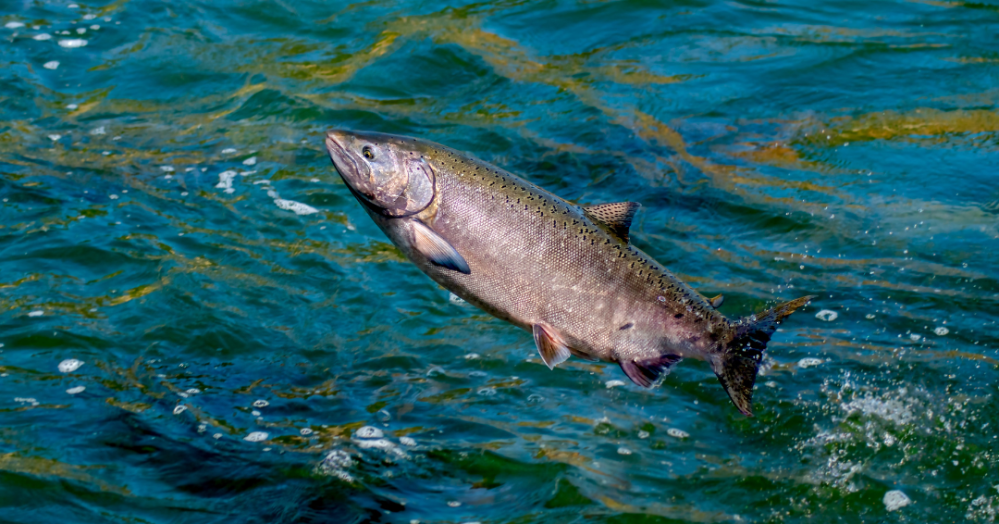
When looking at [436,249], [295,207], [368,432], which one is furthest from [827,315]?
[295,207]

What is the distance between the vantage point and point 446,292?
6996mm

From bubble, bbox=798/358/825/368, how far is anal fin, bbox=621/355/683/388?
2471 millimetres

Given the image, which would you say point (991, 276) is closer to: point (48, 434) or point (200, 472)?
point (200, 472)

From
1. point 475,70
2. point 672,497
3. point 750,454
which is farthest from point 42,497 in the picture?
point 475,70

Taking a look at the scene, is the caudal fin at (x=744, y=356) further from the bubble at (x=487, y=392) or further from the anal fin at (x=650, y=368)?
the bubble at (x=487, y=392)

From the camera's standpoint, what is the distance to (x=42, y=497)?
4.80 metres

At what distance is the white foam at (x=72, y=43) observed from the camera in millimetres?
10578

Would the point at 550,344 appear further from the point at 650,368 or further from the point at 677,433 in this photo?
the point at 677,433

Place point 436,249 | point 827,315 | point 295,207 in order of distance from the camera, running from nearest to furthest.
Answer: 1. point 436,249
2. point 827,315
3. point 295,207

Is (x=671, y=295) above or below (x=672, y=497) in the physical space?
above

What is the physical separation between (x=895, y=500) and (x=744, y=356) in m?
1.62

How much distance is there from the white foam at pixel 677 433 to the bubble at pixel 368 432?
1477 millimetres

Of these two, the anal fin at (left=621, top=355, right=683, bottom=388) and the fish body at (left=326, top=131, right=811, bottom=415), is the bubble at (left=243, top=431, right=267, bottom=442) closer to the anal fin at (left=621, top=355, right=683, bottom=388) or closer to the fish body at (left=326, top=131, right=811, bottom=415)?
the fish body at (left=326, top=131, right=811, bottom=415)

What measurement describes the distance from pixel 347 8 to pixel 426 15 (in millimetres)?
919
